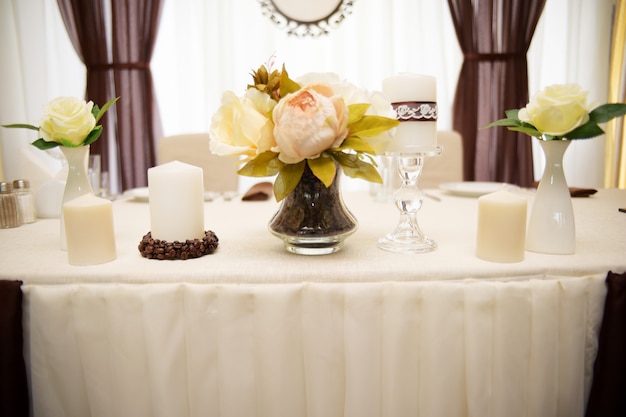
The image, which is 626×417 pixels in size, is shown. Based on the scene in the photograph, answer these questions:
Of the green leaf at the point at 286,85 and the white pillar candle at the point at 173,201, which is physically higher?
the green leaf at the point at 286,85

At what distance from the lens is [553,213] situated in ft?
2.31

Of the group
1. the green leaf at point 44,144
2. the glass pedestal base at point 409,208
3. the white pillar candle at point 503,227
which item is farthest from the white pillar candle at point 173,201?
the white pillar candle at point 503,227

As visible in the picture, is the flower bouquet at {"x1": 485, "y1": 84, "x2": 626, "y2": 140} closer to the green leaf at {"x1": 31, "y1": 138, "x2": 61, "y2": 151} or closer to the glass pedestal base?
the glass pedestal base

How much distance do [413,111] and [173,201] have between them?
1.58 feet

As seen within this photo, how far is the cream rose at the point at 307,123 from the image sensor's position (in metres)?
0.57

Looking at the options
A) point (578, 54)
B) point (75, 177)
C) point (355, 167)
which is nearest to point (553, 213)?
point (355, 167)

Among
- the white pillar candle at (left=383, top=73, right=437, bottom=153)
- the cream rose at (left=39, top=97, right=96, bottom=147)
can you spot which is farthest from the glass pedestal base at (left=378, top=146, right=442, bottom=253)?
the cream rose at (left=39, top=97, right=96, bottom=147)

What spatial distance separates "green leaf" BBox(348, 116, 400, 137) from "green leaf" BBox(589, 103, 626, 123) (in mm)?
354

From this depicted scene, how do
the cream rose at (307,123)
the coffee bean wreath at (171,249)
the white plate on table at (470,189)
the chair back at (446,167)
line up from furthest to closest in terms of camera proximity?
the chair back at (446,167) < the white plate on table at (470,189) < the coffee bean wreath at (171,249) < the cream rose at (307,123)

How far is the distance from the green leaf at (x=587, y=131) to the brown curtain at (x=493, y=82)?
2377mm

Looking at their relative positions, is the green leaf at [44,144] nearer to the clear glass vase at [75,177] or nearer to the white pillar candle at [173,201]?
the clear glass vase at [75,177]

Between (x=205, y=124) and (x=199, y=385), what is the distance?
8.73 feet

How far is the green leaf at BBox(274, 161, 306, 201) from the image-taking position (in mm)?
631

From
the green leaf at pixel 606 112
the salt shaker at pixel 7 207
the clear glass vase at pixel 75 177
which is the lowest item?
the salt shaker at pixel 7 207
